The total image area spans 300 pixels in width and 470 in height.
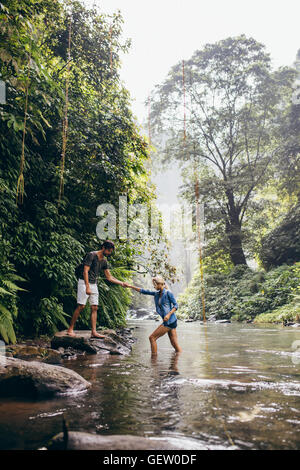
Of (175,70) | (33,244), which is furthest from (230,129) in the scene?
(33,244)

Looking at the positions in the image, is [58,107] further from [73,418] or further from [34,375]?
[73,418]

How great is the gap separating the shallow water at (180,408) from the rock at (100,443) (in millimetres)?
193

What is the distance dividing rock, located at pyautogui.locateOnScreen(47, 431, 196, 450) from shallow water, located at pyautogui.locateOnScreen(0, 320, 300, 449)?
193 mm

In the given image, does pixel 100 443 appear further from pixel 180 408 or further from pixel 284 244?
pixel 284 244

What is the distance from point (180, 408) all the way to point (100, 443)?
1.15 meters

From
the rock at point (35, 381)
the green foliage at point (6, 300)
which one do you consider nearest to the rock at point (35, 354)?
the green foliage at point (6, 300)

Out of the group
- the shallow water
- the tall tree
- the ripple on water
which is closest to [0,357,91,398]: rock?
the shallow water

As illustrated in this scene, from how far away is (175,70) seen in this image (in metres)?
24.9

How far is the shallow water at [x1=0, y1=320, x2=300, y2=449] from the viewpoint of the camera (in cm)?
227

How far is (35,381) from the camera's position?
3.29m

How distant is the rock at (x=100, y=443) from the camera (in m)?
1.92

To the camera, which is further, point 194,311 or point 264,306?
point 194,311

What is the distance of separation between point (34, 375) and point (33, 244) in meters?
3.99

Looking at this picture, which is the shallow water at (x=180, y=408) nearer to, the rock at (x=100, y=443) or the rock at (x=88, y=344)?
the rock at (x=100, y=443)
